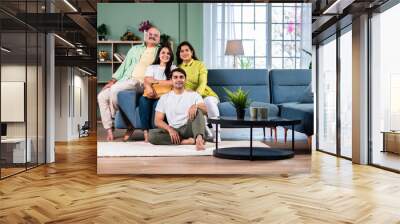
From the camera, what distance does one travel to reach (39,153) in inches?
291

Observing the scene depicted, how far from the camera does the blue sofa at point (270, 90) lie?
573cm

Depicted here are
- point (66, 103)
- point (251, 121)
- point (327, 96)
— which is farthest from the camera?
point (66, 103)

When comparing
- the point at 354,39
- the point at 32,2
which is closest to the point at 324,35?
the point at 354,39

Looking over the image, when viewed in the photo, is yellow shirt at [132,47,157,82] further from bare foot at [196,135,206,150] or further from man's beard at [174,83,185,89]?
bare foot at [196,135,206,150]

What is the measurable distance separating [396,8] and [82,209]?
494 centimetres

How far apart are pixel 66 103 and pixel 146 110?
893 centimetres

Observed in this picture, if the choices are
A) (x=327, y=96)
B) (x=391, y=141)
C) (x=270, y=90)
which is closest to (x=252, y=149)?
(x=270, y=90)

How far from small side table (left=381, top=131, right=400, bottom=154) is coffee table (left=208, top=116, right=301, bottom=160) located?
159cm

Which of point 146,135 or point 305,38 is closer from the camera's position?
point 146,135

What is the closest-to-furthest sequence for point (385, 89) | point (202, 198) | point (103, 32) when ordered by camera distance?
point (202, 198) < point (103, 32) < point (385, 89)

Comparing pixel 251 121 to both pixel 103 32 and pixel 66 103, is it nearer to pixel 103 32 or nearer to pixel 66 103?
pixel 103 32

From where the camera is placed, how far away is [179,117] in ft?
18.7

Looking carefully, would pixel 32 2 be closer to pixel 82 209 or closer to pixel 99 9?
pixel 99 9

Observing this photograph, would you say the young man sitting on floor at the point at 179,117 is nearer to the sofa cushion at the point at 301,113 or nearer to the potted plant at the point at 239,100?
the potted plant at the point at 239,100
